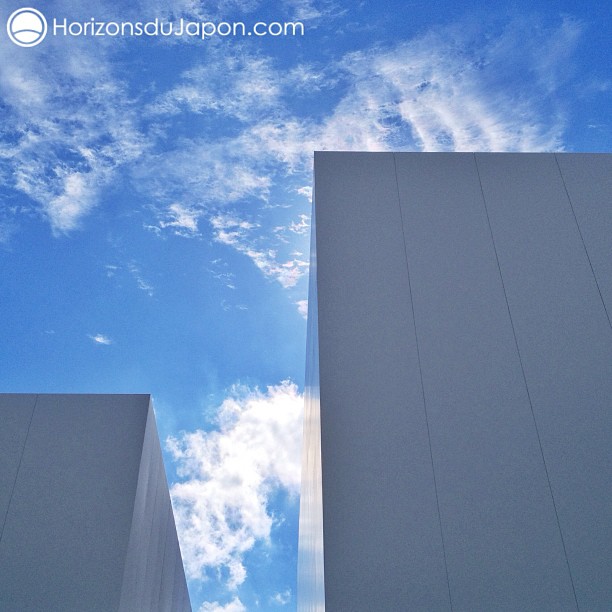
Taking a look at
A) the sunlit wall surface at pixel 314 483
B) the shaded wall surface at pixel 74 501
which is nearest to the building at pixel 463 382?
the sunlit wall surface at pixel 314 483

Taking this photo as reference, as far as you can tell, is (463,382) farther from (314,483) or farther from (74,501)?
(74,501)

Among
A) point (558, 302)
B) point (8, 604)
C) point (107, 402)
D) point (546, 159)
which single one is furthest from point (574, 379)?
point (8, 604)

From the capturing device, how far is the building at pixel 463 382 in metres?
4.48

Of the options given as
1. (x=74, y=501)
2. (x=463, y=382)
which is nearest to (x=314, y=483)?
(x=463, y=382)

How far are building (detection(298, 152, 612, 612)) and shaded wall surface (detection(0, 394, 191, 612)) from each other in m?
2.67

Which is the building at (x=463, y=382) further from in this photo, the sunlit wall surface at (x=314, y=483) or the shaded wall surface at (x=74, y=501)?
the shaded wall surface at (x=74, y=501)

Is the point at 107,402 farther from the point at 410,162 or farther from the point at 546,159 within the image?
the point at 546,159

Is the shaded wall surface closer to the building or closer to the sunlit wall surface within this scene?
the sunlit wall surface

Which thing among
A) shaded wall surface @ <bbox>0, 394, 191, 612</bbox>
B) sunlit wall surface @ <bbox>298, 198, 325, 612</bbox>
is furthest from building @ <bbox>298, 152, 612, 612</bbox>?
shaded wall surface @ <bbox>0, 394, 191, 612</bbox>

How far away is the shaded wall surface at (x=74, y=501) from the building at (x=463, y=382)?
8.76 ft

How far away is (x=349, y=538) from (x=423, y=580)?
65cm

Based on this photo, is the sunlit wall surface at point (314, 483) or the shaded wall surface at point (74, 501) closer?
Result: the sunlit wall surface at point (314, 483)

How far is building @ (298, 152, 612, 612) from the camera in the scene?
448 centimetres

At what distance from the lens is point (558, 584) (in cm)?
446
